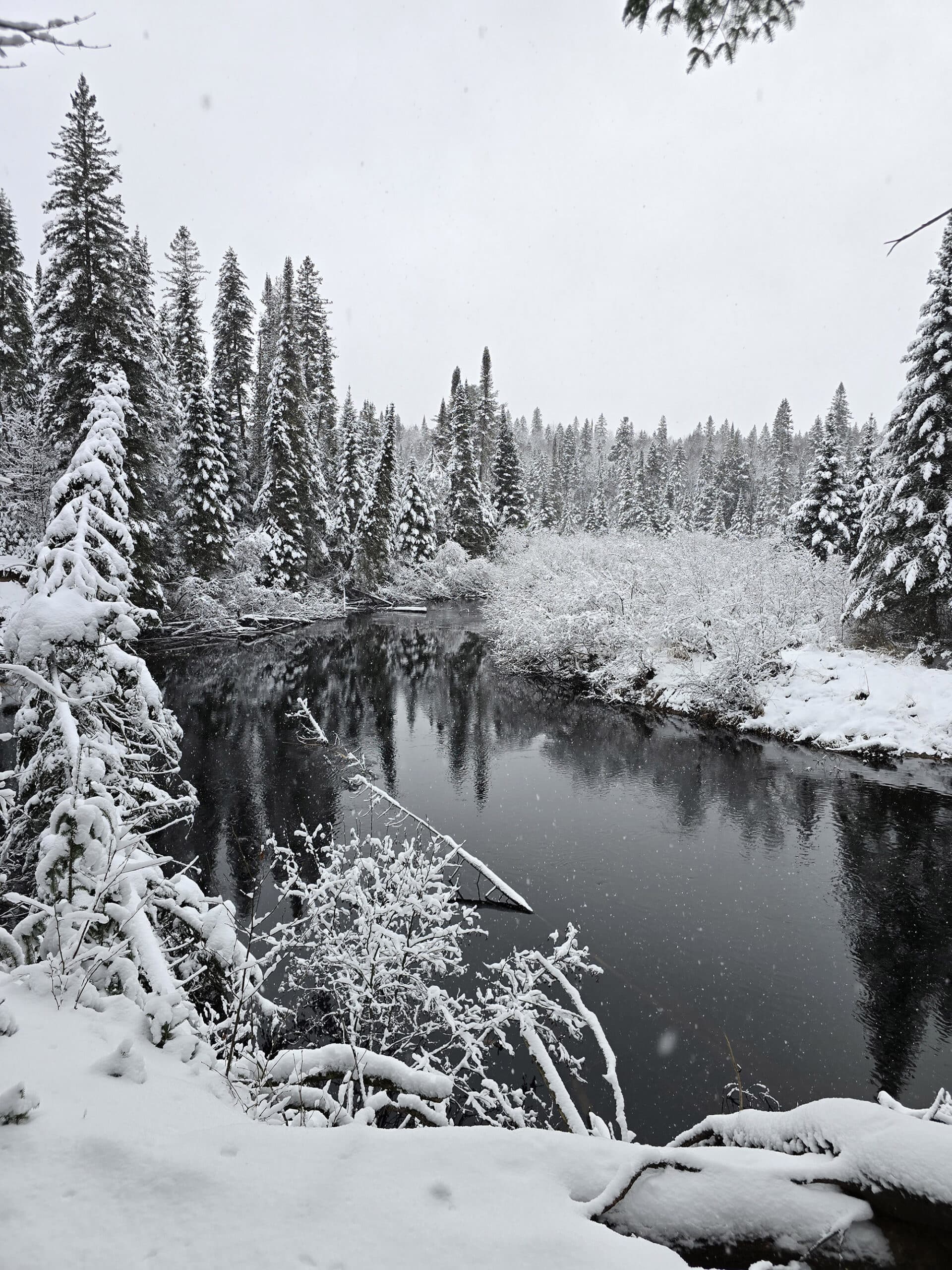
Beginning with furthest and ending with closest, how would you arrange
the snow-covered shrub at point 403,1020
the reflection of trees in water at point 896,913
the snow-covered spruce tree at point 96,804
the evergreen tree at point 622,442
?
the evergreen tree at point 622,442
the reflection of trees in water at point 896,913
the snow-covered spruce tree at point 96,804
the snow-covered shrub at point 403,1020

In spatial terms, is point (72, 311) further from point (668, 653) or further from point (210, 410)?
point (668, 653)

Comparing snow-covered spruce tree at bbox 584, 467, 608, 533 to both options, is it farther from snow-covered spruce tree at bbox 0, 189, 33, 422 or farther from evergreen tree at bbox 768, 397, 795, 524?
snow-covered spruce tree at bbox 0, 189, 33, 422

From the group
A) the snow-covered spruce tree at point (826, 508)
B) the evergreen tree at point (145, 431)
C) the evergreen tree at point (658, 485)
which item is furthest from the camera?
the evergreen tree at point (658, 485)

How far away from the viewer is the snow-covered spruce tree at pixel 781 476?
61938 mm

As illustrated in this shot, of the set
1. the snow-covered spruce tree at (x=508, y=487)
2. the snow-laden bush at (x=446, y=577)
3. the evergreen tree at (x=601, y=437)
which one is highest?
the evergreen tree at (x=601, y=437)

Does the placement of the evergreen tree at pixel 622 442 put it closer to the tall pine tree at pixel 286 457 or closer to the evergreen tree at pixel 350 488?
the evergreen tree at pixel 350 488

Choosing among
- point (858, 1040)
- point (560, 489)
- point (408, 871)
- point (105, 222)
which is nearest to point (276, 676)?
point (105, 222)

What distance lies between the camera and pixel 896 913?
9.53 meters

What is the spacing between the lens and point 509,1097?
234 inches

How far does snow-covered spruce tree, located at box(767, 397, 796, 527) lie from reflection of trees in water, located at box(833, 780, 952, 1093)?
5262 centimetres

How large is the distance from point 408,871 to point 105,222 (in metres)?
23.9

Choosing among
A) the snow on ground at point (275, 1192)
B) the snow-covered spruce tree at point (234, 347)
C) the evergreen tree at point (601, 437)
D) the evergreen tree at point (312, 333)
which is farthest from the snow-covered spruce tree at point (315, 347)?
the evergreen tree at point (601, 437)

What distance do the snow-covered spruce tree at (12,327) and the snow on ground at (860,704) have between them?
1142 inches

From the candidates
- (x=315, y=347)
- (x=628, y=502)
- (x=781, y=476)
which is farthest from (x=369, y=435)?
(x=781, y=476)
